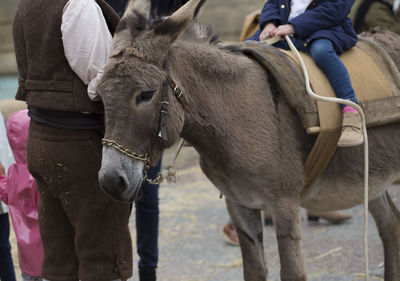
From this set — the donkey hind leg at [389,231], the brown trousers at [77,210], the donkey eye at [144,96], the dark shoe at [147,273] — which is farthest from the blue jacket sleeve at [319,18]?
the dark shoe at [147,273]

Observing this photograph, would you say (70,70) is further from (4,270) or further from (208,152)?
(4,270)

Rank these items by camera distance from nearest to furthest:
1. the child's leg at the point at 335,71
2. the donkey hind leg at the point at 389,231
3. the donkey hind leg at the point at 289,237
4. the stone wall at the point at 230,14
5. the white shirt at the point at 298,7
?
1. the donkey hind leg at the point at 289,237
2. the child's leg at the point at 335,71
3. the white shirt at the point at 298,7
4. the donkey hind leg at the point at 389,231
5. the stone wall at the point at 230,14

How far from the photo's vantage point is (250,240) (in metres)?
3.13

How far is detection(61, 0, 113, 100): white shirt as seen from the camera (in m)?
2.44

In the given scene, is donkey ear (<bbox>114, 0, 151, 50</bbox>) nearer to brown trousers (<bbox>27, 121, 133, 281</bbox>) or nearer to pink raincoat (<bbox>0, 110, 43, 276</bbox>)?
brown trousers (<bbox>27, 121, 133, 281</bbox>)

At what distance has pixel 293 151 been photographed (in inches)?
113

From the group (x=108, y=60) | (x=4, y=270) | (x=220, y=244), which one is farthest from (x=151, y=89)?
(x=220, y=244)

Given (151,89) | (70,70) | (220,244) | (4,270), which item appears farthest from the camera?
(220,244)

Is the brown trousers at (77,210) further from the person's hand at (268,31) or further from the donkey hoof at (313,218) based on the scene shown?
the donkey hoof at (313,218)

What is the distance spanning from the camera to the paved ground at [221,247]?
441cm

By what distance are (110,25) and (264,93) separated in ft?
2.75

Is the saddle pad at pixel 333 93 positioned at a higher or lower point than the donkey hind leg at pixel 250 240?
higher

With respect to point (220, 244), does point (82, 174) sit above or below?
above

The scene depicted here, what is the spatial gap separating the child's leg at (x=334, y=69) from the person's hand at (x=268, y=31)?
301 mm
